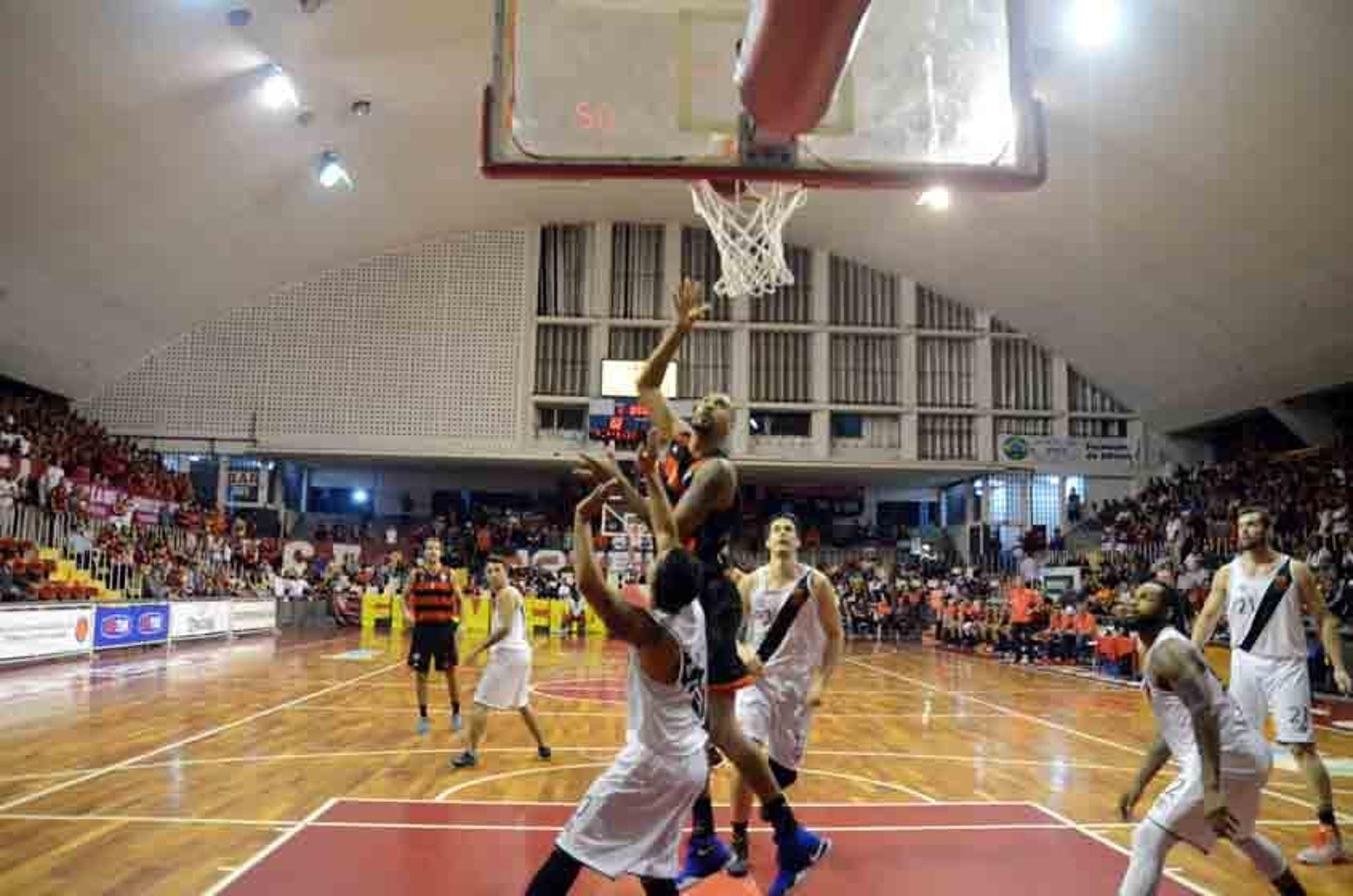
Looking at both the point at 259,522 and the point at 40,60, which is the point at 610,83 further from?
the point at 259,522

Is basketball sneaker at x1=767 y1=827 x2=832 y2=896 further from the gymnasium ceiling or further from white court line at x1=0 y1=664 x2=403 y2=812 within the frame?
the gymnasium ceiling

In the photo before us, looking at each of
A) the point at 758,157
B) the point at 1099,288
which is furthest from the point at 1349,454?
the point at 758,157

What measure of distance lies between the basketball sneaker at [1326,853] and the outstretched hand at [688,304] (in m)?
4.18

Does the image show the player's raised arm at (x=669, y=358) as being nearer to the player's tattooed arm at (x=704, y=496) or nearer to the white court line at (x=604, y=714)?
the player's tattooed arm at (x=704, y=496)

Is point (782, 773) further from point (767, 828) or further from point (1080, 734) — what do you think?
point (1080, 734)

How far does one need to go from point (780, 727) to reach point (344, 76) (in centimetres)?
1677

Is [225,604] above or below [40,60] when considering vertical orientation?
below

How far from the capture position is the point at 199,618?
1912 centimetres

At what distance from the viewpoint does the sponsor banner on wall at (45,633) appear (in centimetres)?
1331

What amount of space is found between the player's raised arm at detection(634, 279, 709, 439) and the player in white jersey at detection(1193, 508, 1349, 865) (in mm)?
3094

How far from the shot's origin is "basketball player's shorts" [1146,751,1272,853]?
3547 millimetres

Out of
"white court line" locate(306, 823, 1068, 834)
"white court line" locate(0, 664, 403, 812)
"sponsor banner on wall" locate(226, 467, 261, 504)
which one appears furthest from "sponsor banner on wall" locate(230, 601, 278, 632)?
"white court line" locate(306, 823, 1068, 834)

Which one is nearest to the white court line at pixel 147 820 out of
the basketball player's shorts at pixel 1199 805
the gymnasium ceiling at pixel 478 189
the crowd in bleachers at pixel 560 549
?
the basketball player's shorts at pixel 1199 805

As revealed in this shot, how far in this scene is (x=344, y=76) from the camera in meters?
18.2
